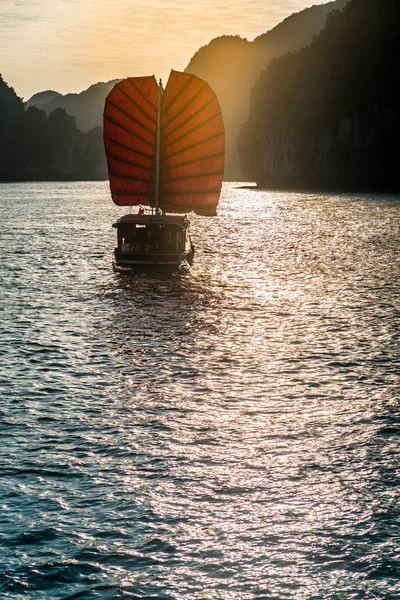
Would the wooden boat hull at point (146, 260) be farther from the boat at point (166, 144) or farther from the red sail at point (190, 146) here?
the red sail at point (190, 146)

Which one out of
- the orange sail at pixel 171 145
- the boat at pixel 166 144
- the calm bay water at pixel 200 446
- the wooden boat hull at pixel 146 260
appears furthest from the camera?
the orange sail at pixel 171 145

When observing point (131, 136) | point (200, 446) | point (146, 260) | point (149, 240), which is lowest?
point (200, 446)

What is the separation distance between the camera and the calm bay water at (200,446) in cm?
1198

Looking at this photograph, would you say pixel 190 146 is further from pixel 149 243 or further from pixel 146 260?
pixel 146 260

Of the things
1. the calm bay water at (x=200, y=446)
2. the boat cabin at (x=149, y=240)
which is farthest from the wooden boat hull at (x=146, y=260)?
the calm bay water at (x=200, y=446)

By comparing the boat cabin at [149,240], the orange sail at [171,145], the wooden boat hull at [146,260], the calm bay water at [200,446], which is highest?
the orange sail at [171,145]

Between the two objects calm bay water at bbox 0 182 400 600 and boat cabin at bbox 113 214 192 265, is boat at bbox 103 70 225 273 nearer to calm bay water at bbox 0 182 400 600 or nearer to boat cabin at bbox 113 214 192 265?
boat cabin at bbox 113 214 192 265

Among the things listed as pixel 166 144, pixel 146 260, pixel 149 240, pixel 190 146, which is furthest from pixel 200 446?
pixel 190 146

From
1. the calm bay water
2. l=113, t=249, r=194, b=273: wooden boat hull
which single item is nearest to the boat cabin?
l=113, t=249, r=194, b=273: wooden boat hull

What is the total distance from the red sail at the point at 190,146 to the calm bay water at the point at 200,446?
1355 cm

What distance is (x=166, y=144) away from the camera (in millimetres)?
49188

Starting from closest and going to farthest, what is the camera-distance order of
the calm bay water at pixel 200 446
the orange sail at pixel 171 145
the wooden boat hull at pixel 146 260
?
the calm bay water at pixel 200 446
the wooden boat hull at pixel 146 260
the orange sail at pixel 171 145

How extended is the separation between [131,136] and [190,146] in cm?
324

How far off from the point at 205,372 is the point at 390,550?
35.5ft
